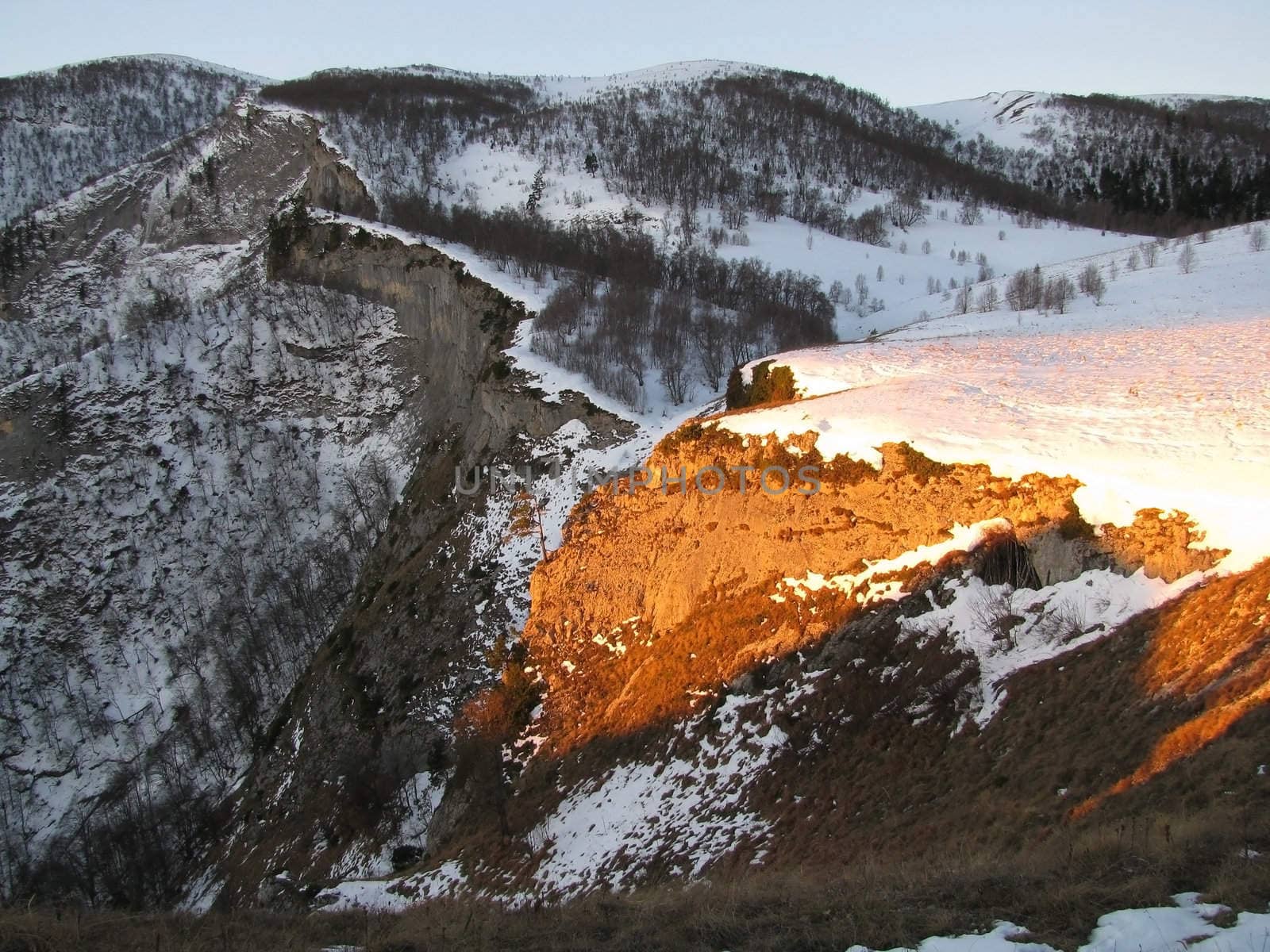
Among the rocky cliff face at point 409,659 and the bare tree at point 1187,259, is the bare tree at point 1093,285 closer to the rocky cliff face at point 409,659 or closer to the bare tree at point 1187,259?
the bare tree at point 1187,259

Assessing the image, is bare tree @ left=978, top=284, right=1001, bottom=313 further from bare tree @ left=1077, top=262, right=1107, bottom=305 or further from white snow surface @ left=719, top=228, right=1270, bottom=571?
white snow surface @ left=719, top=228, right=1270, bottom=571

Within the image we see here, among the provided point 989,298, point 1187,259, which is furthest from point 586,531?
point 1187,259

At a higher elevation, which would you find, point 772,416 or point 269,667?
point 772,416

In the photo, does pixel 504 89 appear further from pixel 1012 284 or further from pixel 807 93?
pixel 1012 284

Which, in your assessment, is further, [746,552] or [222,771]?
[222,771]

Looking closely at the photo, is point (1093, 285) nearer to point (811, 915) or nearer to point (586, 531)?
point (586, 531)

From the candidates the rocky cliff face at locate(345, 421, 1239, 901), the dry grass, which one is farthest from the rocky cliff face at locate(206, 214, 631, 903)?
the dry grass

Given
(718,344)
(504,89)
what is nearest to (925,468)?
(718,344)

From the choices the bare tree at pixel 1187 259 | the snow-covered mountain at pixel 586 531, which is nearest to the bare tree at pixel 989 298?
the snow-covered mountain at pixel 586 531
